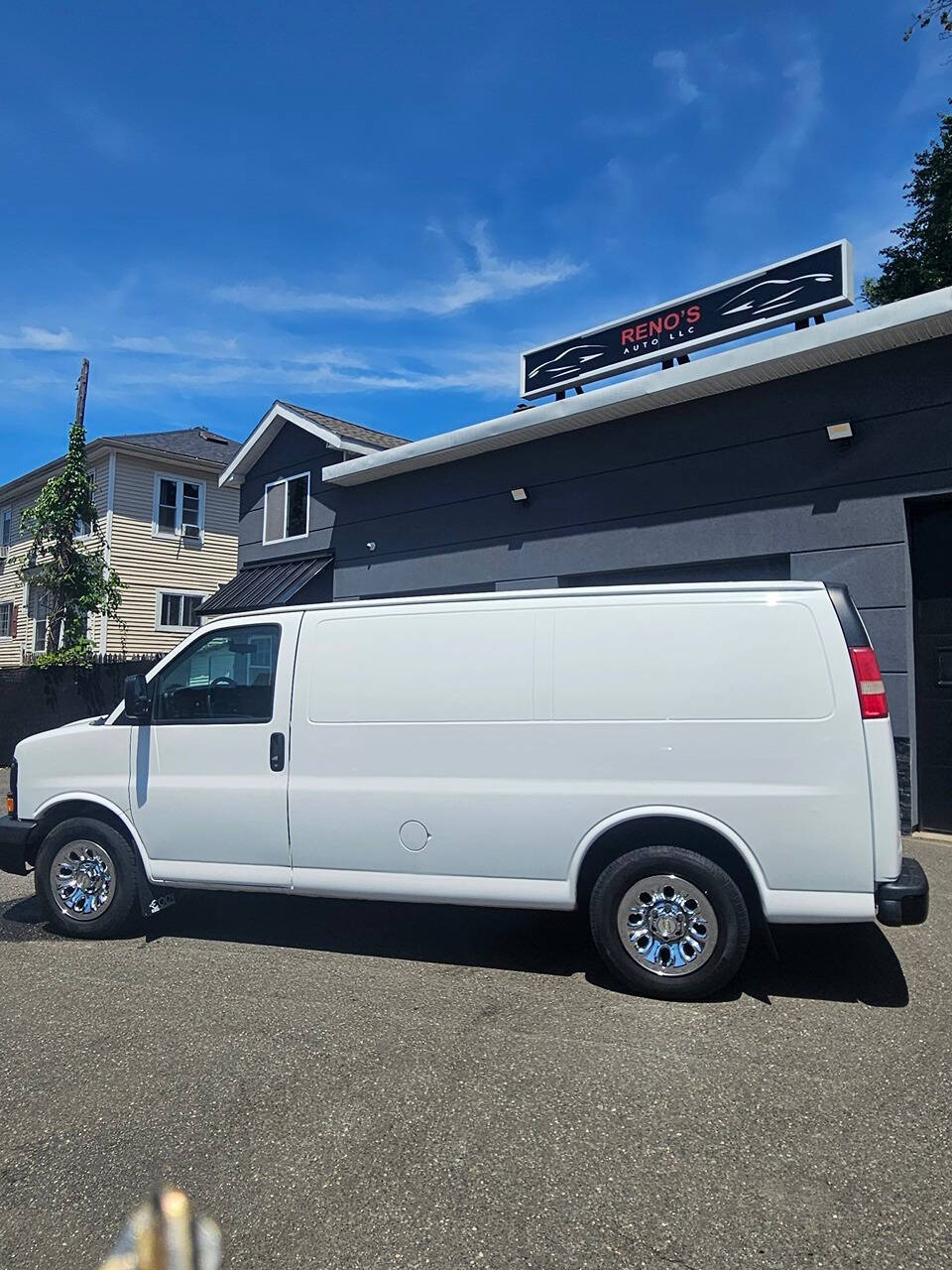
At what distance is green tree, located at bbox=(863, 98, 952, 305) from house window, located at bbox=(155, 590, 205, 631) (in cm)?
2214

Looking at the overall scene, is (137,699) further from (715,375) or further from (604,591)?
(715,375)

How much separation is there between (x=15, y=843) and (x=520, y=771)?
3.49 metres

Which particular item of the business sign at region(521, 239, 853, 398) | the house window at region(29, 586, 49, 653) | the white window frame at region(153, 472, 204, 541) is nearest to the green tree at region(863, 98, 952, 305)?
the business sign at region(521, 239, 853, 398)

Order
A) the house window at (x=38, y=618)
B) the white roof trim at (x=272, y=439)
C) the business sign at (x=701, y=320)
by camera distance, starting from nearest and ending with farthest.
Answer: the business sign at (x=701, y=320) → the white roof trim at (x=272, y=439) → the house window at (x=38, y=618)

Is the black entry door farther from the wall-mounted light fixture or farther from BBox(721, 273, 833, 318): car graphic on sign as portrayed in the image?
BBox(721, 273, 833, 318): car graphic on sign

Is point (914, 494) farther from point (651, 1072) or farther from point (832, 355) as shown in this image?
point (651, 1072)

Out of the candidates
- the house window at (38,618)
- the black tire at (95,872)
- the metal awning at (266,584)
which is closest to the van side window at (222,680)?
the black tire at (95,872)

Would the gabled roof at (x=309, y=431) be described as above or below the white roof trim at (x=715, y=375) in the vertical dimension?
above

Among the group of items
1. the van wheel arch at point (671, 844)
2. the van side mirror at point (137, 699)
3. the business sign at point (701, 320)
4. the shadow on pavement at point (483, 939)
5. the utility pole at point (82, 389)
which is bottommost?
the shadow on pavement at point (483, 939)

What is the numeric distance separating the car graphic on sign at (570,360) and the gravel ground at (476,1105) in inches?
328

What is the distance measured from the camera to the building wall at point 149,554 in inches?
898

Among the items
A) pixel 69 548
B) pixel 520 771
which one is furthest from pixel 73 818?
pixel 69 548

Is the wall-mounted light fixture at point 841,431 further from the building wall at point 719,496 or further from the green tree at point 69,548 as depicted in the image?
the green tree at point 69,548

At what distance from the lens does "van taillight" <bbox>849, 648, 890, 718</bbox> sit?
3.91 m
